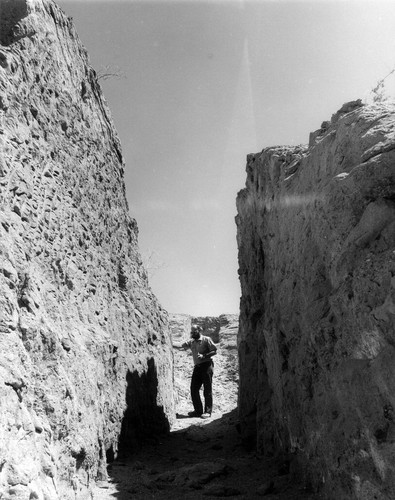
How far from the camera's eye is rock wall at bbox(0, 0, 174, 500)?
12.4 feet

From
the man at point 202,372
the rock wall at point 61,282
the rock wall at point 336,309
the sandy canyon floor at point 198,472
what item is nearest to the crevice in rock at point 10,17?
the rock wall at point 61,282

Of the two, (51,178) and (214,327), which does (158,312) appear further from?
(214,327)

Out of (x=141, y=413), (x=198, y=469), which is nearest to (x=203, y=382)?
(x=141, y=413)

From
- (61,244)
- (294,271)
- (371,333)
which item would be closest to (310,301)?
(294,271)

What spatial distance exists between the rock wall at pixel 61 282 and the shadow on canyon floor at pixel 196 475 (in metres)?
0.35

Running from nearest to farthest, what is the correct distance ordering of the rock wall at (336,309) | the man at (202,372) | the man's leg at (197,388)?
1. the rock wall at (336,309)
2. the man at (202,372)
3. the man's leg at (197,388)

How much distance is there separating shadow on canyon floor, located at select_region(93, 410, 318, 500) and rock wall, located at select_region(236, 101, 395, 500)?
309 millimetres

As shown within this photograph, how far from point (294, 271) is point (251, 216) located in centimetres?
387

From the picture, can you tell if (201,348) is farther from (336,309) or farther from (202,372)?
(336,309)

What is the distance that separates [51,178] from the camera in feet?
19.0

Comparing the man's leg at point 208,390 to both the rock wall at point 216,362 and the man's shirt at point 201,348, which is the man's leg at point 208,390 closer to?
the man's shirt at point 201,348

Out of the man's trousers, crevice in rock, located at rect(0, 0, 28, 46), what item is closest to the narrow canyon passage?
the man's trousers

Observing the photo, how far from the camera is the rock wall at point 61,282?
3.77m

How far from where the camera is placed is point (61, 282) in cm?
545
